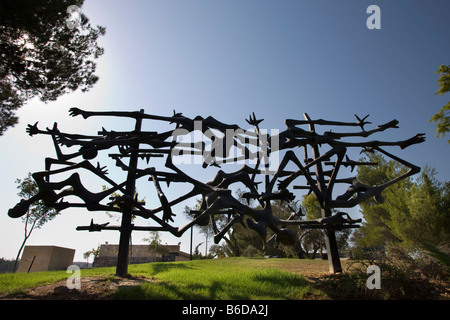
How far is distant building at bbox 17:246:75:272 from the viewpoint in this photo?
59.7 ft

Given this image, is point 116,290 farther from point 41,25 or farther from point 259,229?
point 41,25

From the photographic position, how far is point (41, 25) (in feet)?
24.4

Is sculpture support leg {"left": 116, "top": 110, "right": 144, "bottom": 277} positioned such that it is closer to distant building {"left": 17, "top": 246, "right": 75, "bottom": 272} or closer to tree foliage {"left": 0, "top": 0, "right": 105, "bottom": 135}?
tree foliage {"left": 0, "top": 0, "right": 105, "bottom": 135}

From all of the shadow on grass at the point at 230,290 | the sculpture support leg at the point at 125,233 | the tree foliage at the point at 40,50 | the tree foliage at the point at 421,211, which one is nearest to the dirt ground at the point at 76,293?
the shadow on grass at the point at 230,290

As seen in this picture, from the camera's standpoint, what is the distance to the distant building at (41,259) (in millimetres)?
18188

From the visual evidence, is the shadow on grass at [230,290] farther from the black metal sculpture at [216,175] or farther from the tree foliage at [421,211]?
the tree foliage at [421,211]

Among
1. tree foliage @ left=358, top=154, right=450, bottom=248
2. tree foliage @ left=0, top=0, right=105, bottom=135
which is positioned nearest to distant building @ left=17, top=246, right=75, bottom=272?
tree foliage @ left=0, top=0, right=105, bottom=135

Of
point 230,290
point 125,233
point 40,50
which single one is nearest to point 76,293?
point 125,233

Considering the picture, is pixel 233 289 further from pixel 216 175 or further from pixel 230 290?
A: pixel 216 175

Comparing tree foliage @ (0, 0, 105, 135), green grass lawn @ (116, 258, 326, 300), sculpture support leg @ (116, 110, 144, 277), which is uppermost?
tree foliage @ (0, 0, 105, 135)

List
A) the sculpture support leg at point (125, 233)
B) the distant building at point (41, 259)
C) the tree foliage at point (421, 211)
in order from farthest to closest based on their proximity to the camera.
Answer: the distant building at point (41, 259), the tree foliage at point (421, 211), the sculpture support leg at point (125, 233)

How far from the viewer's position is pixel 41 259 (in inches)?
723
